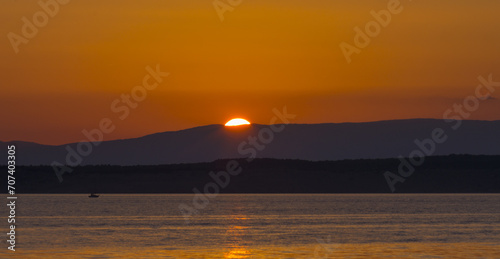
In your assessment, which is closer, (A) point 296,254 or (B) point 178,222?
(A) point 296,254

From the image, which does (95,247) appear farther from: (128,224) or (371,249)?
(128,224)

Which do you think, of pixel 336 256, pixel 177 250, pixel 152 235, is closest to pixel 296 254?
pixel 336 256

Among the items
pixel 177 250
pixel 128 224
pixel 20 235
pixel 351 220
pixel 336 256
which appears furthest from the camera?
pixel 351 220

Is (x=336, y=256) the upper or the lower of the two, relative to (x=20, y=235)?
lower

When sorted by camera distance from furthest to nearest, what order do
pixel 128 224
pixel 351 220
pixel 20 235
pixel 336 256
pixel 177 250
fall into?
1. pixel 351 220
2. pixel 128 224
3. pixel 20 235
4. pixel 177 250
5. pixel 336 256

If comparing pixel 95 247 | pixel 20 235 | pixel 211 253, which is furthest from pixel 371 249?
pixel 20 235

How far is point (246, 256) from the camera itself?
2147 inches

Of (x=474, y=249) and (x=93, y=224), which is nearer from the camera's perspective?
(x=474, y=249)

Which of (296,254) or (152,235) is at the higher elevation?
(152,235)

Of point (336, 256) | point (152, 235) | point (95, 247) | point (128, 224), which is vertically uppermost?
point (128, 224)

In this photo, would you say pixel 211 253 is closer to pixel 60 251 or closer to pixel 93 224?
pixel 60 251

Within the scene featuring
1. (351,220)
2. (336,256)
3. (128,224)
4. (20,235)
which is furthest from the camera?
(351,220)

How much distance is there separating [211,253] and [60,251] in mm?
8634

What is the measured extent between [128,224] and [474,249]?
36.3 m
